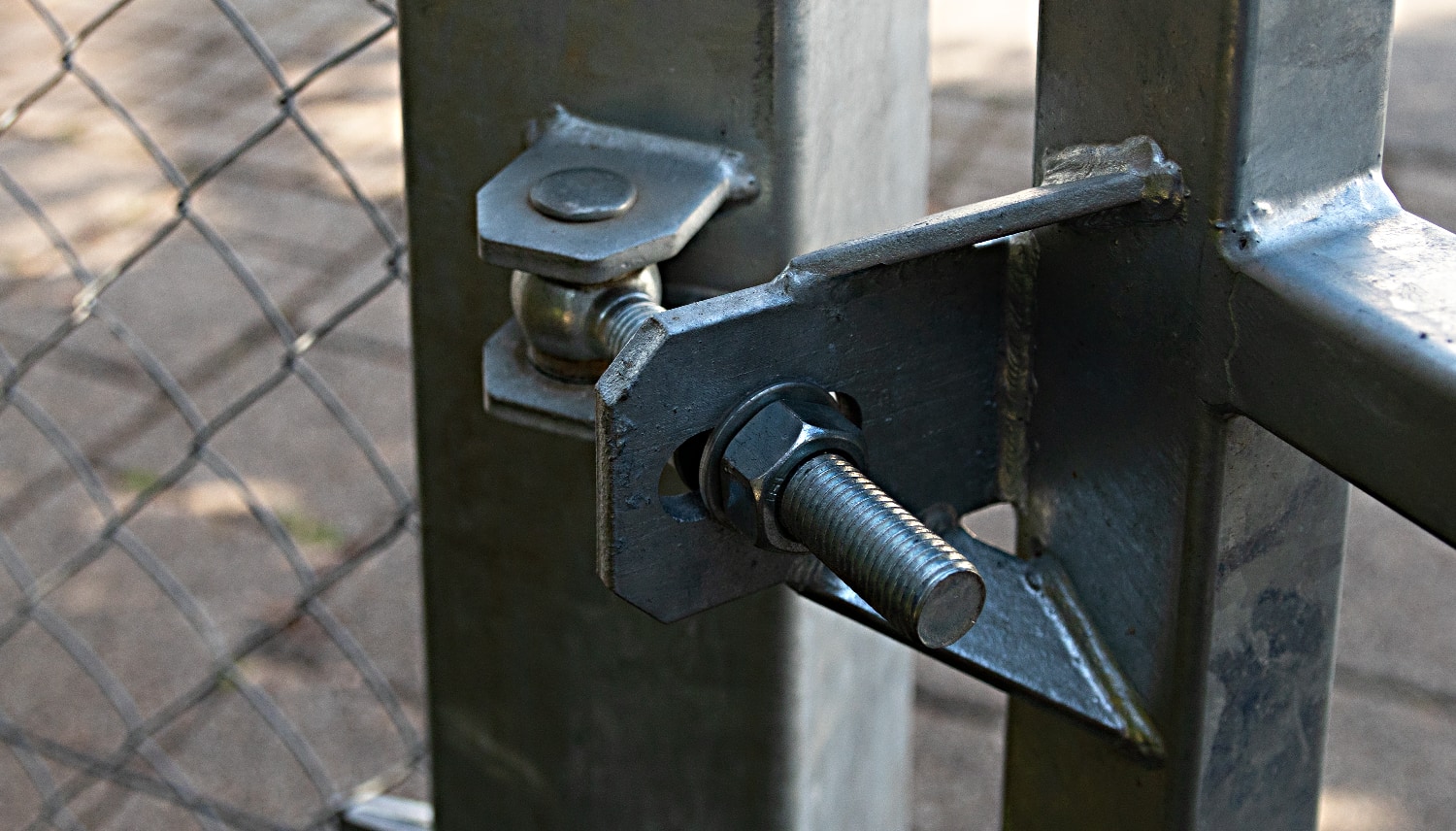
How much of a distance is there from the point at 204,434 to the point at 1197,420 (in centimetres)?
118

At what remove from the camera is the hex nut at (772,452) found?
496 mm

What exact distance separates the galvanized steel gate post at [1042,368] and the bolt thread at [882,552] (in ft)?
0.12

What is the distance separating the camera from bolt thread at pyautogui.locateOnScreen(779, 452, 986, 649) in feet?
1.60

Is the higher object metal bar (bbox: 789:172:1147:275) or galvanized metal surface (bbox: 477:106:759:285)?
metal bar (bbox: 789:172:1147:275)

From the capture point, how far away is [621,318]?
0.61m

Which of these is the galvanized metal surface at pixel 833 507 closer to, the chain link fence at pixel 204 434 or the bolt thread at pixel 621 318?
the bolt thread at pixel 621 318

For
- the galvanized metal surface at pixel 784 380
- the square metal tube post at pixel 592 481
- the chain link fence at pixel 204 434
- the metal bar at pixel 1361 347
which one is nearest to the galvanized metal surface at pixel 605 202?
the square metal tube post at pixel 592 481

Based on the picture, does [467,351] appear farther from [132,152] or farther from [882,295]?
[132,152]

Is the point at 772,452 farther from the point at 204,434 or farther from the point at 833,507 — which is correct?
the point at 204,434

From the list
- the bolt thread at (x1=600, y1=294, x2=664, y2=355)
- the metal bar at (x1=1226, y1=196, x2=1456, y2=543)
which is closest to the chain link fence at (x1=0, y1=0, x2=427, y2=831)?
the bolt thread at (x1=600, y1=294, x2=664, y2=355)

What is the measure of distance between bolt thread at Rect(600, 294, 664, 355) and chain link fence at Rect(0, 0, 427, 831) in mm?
546

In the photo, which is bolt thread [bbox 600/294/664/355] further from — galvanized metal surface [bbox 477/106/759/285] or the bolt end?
the bolt end

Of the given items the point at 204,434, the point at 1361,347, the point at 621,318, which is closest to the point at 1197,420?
the point at 1361,347

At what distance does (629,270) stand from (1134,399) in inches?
8.0
